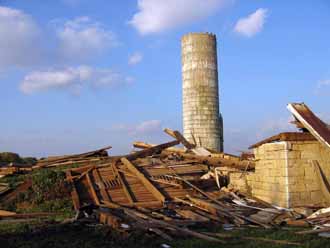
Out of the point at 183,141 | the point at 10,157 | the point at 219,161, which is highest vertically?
the point at 183,141

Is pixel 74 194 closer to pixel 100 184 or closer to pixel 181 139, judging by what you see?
pixel 100 184

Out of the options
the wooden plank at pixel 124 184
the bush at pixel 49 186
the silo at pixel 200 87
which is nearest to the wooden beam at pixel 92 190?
the bush at pixel 49 186

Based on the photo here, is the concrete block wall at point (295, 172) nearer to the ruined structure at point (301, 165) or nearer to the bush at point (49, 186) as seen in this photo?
the ruined structure at point (301, 165)

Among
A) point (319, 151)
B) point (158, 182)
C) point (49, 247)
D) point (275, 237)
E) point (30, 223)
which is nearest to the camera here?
point (49, 247)

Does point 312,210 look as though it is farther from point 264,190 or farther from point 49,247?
point 49,247

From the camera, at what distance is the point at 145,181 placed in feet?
40.2

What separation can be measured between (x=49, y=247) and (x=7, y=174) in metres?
8.94

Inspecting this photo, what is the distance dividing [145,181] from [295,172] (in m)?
4.66

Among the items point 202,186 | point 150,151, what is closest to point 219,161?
point 202,186

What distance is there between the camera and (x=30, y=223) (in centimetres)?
909

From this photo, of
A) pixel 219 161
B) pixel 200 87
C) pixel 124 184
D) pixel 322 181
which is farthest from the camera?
pixel 200 87

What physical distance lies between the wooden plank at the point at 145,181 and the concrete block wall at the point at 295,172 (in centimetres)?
317

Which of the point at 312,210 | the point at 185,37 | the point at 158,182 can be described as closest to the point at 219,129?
the point at 185,37

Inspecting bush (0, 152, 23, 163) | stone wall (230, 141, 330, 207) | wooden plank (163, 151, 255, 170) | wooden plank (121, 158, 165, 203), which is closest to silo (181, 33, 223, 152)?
wooden plank (163, 151, 255, 170)
